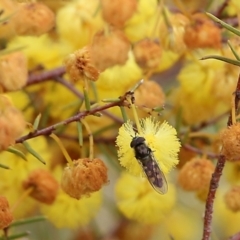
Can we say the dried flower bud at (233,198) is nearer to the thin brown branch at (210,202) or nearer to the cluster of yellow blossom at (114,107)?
the cluster of yellow blossom at (114,107)

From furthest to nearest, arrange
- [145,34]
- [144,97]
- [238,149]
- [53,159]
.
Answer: [53,159], [145,34], [144,97], [238,149]

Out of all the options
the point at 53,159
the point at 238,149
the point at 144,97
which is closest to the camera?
the point at 238,149

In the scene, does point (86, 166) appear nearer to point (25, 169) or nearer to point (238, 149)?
point (238, 149)

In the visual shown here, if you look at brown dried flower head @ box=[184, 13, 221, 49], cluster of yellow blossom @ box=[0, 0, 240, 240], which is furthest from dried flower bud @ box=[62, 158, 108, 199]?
brown dried flower head @ box=[184, 13, 221, 49]

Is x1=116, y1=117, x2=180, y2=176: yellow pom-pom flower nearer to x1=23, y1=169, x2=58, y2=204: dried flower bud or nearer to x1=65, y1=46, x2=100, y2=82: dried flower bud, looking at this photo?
x1=65, y1=46, x2=100, y2=82: dried flower bud

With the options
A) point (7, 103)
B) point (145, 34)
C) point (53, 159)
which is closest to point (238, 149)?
point (7, 103)

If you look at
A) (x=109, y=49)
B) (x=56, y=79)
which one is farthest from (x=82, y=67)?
(x=56, y=79)

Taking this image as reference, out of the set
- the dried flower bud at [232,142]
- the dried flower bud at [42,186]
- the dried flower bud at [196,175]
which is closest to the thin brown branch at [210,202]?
the dried flower bud at [232,142]
